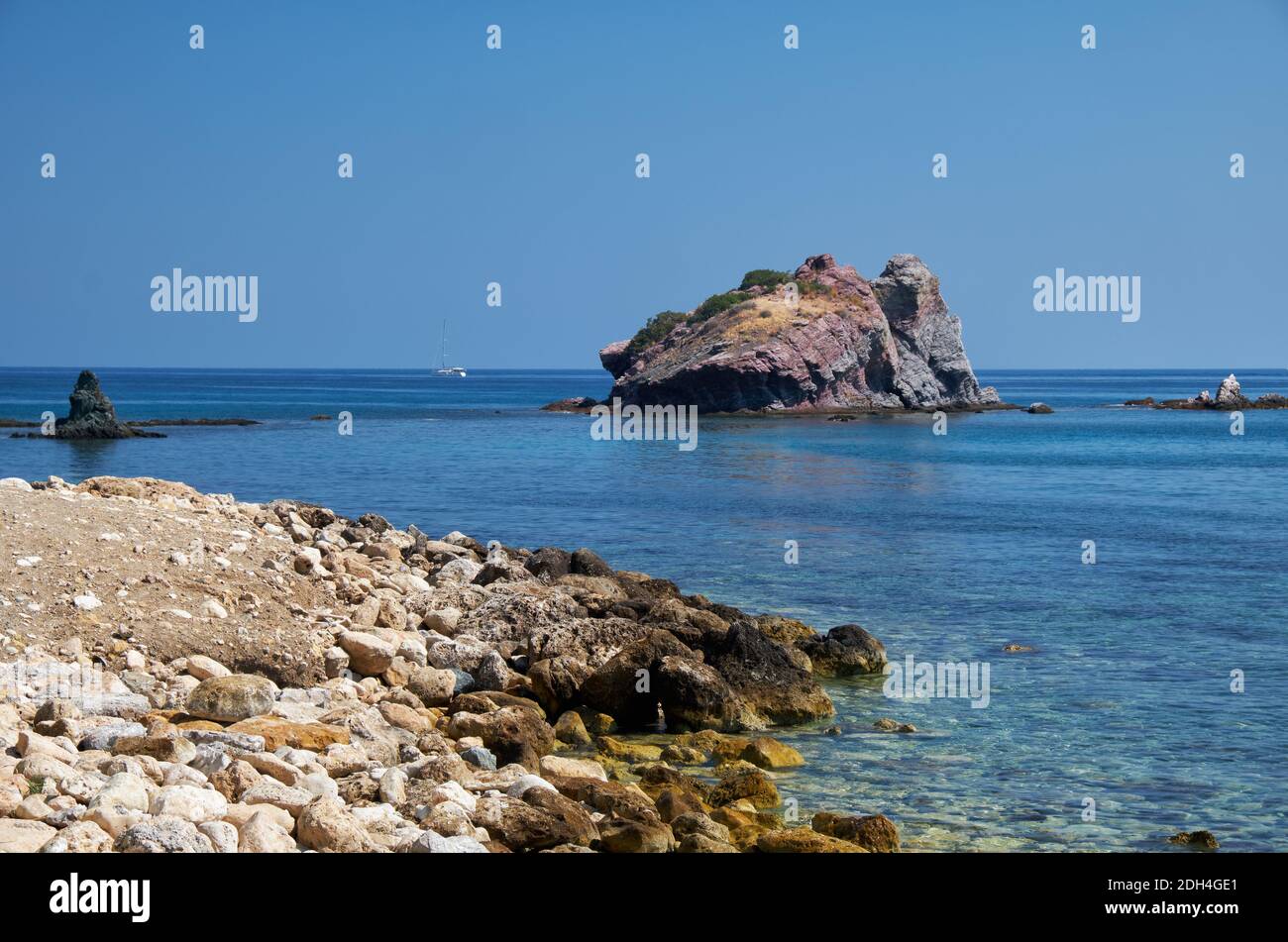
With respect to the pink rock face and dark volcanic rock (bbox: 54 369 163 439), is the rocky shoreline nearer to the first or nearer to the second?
dark volcanic rock (bbox: 54 369 163 439)

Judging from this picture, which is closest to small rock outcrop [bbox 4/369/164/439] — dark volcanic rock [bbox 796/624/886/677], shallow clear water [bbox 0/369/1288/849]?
shallow clear water [bbox 0/369/1288/849]

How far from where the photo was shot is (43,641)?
13.0 m

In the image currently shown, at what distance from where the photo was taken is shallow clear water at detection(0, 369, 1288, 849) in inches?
491

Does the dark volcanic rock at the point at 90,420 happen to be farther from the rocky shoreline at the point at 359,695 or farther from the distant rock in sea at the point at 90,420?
the rocky shoreline at the point at 359,695

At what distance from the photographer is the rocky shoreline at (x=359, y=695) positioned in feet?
31.5

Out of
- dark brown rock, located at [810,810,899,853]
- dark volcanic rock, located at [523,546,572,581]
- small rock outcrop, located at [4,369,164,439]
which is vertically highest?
small rock outcrop, located at [4,369,164,439]

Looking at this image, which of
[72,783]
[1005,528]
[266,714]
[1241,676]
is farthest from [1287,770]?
[1005,528]

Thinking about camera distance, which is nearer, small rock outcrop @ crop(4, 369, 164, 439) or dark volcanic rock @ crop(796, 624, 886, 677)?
dark volcanic rock @ crop(796, 624, 886, 677)

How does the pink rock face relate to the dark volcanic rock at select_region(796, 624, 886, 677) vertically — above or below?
above

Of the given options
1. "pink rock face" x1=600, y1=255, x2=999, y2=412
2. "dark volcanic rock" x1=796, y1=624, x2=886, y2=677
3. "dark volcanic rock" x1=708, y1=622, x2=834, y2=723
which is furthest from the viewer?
"pink rock face" x1=600, y1=255, x2=999, y2=412

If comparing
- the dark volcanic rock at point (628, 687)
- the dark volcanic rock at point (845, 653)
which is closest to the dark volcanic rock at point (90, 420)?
the dark volcanic rock at point (845, 653)

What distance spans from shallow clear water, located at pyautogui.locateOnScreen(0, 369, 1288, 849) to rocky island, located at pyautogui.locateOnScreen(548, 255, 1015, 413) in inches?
1000
